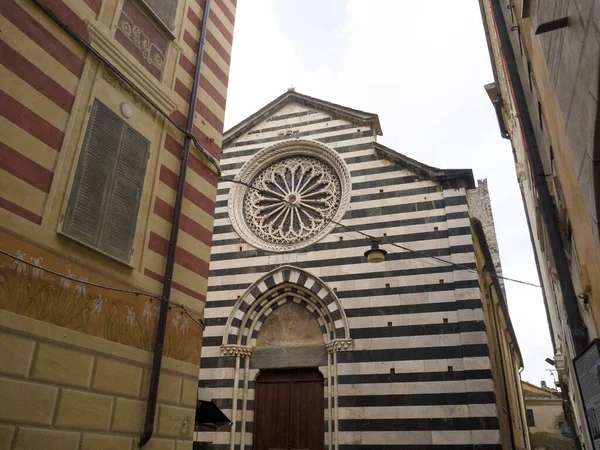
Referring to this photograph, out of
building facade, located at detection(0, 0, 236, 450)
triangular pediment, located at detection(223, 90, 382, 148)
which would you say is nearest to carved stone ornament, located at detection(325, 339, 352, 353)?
building facade, located at detection(0, 0, 236, 450)

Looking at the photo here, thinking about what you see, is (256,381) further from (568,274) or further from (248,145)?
(568,274)

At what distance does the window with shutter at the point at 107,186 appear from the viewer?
199 inches

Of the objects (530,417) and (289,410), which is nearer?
(289,410)

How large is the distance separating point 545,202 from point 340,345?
24.3 ft

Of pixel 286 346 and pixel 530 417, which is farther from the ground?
pixel 530 417

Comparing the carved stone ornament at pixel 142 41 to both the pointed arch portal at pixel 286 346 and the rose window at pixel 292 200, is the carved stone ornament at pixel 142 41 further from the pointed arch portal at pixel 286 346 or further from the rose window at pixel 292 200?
the pointed arch portal at pixel 286 346

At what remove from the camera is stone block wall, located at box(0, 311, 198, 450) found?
160 inches

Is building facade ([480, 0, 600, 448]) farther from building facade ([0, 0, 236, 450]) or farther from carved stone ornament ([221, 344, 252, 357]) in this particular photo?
carved stone ornament ([221, 344, 252, 357])

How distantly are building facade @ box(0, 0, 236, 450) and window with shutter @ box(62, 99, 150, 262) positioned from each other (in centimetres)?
1

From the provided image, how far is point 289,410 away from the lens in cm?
1284

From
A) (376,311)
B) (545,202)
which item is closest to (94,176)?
(545,202)

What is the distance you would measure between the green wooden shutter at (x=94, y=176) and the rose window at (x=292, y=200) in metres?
8.90

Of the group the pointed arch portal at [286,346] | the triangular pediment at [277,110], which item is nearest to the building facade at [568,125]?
the pointed arch portal at [286,346]

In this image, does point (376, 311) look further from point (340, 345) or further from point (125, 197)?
point (125, 197)
